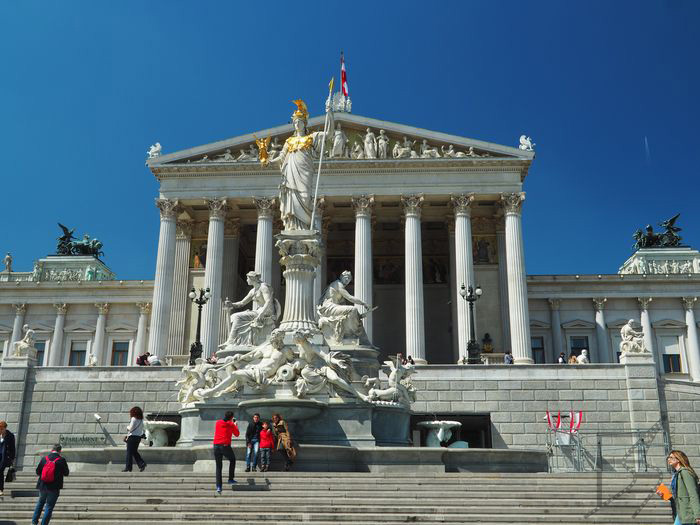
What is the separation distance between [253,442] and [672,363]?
4759 cm

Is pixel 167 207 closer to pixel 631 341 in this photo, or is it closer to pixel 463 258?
pixel 463 258

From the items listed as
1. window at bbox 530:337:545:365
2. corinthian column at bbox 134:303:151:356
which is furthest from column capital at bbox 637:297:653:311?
corinthian column at bbox 134:303:151:356

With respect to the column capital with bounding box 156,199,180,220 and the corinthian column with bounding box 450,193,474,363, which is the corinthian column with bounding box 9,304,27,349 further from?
the corinthian column with bounding box 450,193,474,363

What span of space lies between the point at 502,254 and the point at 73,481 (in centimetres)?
4122

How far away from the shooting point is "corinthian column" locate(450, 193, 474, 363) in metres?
45.9

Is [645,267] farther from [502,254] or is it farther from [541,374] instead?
[541,374]


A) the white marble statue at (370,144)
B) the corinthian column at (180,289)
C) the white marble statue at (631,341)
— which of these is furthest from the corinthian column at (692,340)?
the corinthian column at (180,289)

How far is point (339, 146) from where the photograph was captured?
50719mm

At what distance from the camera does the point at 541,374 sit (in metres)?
35.0

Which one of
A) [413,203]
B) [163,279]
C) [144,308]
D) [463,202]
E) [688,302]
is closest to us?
[163,279]

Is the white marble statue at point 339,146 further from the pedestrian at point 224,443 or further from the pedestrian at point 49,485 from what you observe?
the pedestrian at point 49,485

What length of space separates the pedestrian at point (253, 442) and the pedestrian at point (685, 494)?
884 cm

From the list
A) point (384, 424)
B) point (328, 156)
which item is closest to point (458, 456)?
point (384, 424)

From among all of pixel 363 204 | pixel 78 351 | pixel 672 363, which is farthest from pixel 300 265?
pixel 672 363
